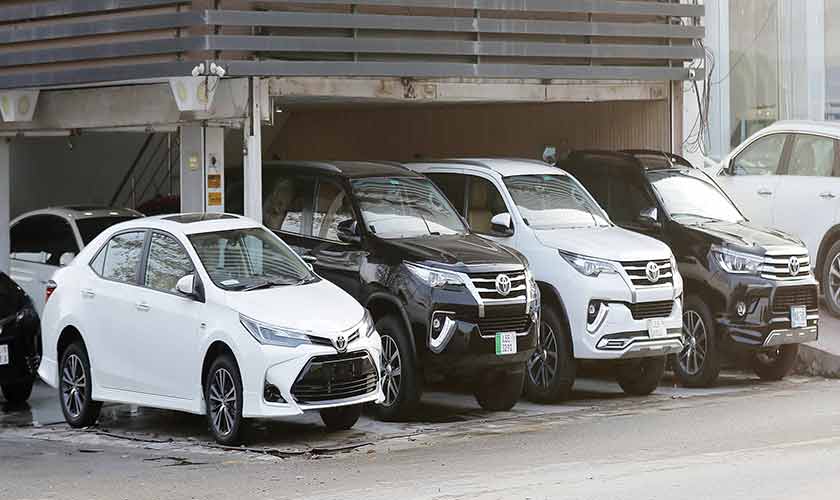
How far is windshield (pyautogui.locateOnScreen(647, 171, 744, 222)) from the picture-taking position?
15.9 metres

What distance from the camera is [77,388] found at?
42.7 feet

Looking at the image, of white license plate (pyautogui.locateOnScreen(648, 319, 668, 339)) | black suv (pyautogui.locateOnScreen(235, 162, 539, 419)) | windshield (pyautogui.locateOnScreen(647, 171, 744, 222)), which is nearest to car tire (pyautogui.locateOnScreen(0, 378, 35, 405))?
black suv (pyautogui.locateOnScreen(235, 162, 539, 419))

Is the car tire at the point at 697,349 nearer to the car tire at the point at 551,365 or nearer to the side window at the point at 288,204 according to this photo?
the car tire at the point at 551,365

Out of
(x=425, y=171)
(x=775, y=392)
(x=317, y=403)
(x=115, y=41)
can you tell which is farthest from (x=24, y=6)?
(x=775, y=392)

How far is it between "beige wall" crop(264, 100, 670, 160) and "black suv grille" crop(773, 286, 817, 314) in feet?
17.4

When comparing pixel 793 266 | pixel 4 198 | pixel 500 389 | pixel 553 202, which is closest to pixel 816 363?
pixel 793 266

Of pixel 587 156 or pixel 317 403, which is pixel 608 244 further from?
pixel 317 403

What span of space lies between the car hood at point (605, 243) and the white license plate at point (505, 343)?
1404 millimetres

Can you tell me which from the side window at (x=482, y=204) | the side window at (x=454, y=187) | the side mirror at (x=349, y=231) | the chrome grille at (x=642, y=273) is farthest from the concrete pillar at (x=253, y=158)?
the chrome grille at (x=642, y=273)

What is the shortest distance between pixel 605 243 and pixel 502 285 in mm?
1603

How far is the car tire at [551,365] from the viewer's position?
1384 centimetres

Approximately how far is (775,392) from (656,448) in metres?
4.02

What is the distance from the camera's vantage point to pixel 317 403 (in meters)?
11.4

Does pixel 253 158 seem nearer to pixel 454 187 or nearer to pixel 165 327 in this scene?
pixel 454 187
